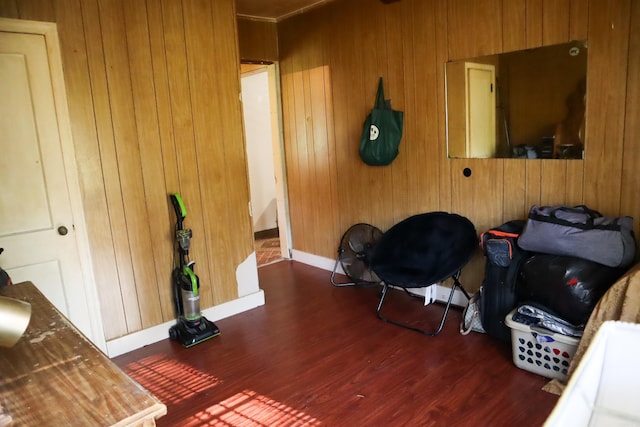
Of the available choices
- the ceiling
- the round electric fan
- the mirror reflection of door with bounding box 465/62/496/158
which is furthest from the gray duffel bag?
the ceiling

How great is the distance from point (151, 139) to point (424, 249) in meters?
2.15

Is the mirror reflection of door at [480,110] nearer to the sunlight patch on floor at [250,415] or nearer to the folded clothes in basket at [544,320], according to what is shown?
the folded clothes in basket at [544,320]

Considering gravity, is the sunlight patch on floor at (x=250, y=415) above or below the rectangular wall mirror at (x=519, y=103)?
below

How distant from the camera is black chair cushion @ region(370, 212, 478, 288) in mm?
3205

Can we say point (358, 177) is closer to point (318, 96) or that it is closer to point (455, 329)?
point (318, 96)

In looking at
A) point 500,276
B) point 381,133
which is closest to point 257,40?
point 381,133

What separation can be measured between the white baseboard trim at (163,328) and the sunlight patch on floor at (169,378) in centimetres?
21

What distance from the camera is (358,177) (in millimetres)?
4371

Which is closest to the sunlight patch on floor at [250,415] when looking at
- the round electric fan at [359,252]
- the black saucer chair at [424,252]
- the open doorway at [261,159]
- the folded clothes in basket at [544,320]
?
the black saucer chair at [424,252]

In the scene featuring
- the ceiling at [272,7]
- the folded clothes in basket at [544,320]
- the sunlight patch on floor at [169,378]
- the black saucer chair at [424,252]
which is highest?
the ceiling at [272,7]

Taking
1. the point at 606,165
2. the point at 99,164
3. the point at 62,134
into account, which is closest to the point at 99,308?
the point at 99,164

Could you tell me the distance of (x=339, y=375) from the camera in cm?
279

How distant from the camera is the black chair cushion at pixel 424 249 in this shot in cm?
321

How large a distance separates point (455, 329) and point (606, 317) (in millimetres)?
1143
